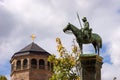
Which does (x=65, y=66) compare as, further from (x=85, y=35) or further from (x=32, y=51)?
(x=32, y=51)

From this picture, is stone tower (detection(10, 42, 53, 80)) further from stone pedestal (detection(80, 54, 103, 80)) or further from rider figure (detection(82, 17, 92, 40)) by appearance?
stone pedestal (detection(80, 54, 103, 80))

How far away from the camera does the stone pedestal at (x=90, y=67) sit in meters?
18.9

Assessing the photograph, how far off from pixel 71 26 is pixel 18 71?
62.1m

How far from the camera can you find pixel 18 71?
80938 millimetres

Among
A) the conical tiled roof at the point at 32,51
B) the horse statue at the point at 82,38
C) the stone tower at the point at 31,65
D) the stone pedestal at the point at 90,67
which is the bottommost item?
the stone pedestal at the point at 90,67

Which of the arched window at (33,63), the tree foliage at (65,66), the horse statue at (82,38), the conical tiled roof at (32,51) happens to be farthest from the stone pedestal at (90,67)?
the conical tiled roof at (32,51)

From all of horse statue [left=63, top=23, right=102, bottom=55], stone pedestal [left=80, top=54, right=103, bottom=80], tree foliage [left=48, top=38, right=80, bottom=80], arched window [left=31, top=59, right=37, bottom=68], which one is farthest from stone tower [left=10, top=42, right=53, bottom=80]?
stone pedestal [left=80, top=54, right=103, bottom=80]

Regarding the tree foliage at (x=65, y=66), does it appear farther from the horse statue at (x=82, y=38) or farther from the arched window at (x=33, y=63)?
the arched window at (x=33, y=63)

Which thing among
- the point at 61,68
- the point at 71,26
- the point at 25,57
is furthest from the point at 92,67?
the point at 25,57

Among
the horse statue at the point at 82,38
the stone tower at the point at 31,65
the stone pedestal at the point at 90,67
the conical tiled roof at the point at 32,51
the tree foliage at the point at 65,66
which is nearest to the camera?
the stone pedestal at the point at 90,67

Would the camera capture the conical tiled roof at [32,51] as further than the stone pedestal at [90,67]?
Yes

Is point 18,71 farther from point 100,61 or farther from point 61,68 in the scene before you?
point 100,61

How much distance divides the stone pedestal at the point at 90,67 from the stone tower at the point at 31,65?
60430mm

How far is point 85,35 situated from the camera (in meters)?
19.6
